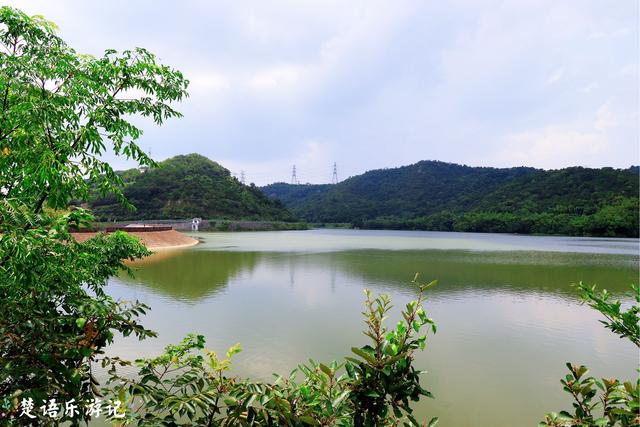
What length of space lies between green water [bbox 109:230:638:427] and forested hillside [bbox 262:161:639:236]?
65.4m

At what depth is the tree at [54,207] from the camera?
8.57 ft

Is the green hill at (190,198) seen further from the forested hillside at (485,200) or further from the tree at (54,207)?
the tree at (54,207)

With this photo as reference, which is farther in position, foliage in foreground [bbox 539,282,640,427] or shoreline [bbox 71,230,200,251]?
shoreline [bbox 71,230,200,251]

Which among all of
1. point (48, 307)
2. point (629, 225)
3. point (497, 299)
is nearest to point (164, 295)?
point (48, 307)

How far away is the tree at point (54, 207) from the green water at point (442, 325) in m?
5.57

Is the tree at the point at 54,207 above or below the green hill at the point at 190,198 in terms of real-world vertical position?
below

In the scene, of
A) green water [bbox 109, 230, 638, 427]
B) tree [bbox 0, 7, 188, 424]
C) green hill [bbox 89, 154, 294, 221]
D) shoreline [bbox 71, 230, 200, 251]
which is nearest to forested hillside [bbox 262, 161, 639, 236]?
green hill [bbox 89, 154, 294, 221]

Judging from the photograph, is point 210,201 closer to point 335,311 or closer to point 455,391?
point 335,311

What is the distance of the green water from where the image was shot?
780cm

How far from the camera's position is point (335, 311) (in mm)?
14406

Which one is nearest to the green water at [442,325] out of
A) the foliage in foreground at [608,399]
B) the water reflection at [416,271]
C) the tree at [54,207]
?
the water reflection at [416,271]

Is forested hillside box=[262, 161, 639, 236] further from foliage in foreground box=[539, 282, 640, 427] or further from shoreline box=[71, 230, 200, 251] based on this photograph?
foliage in foreground box=[539, 282, 640, 427]

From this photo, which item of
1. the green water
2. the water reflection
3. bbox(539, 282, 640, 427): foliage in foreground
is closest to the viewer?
bbox(539, 282, 640, 427): foliage in foreground

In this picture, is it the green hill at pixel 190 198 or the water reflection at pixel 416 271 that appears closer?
the water reflection at pixel 416 271
